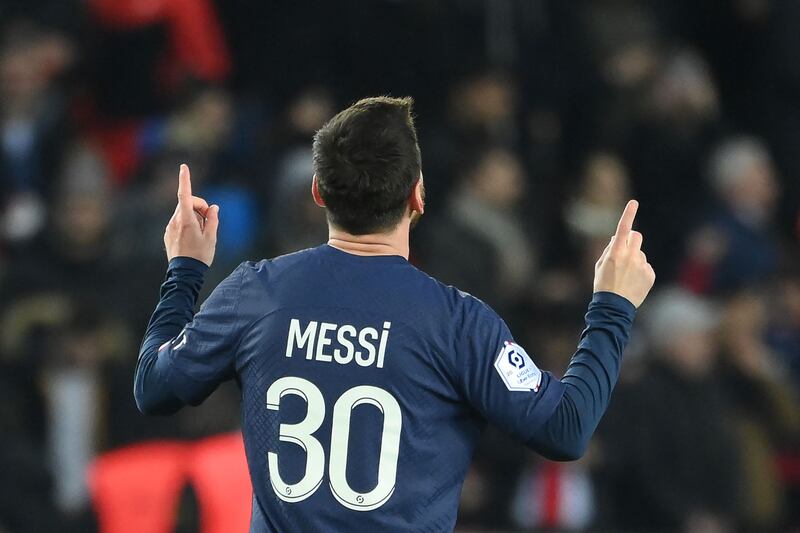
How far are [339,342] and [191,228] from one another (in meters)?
0.49

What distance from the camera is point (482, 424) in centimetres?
265

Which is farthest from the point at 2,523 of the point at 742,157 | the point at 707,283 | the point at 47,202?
the point at 742,157

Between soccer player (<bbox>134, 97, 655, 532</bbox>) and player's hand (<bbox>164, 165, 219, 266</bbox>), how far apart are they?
254 millimetres

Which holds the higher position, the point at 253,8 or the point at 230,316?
the point at 253,8

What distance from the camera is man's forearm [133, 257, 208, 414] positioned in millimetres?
2689

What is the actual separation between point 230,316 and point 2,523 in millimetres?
3766

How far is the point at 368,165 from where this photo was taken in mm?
2578

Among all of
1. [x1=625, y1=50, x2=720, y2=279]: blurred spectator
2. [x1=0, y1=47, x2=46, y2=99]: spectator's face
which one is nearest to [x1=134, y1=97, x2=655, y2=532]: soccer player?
[x1=625, y1=50, x2=720, y2=279]: blurred spectator

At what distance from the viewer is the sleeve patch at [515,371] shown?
8.29 feet

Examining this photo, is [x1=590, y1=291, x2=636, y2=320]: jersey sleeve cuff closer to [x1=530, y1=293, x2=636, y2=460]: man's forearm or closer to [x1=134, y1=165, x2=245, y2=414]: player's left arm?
[x1=530, y1=293, x2=636, y2=460]: man's forearm

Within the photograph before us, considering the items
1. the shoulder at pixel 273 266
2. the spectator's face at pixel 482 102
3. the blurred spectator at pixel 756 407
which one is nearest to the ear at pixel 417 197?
the shoulder at pixel 273 266

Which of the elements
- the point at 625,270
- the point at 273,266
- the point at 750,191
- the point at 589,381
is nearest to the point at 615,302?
the point at 625,270

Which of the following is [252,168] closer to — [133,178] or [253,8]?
[133,178]

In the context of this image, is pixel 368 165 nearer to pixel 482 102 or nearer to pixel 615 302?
pixel 615 302
